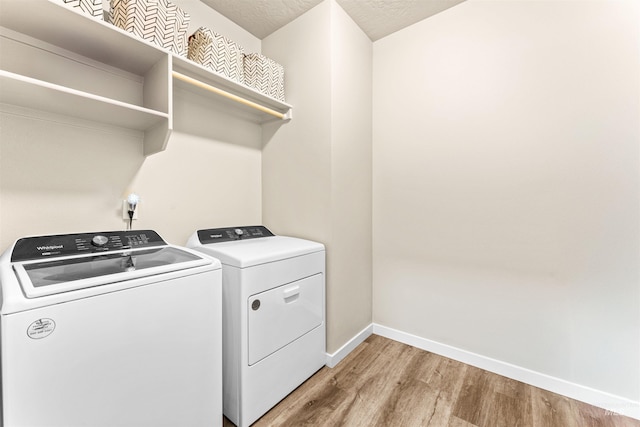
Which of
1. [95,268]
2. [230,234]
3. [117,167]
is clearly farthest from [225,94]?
[95,268]

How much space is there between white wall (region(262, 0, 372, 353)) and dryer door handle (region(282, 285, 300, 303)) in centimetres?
35

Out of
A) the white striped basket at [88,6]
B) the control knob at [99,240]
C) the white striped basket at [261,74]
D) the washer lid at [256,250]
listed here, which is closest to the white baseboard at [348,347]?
the washer lid at [256,250]

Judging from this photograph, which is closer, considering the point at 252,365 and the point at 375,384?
the point at 252,365

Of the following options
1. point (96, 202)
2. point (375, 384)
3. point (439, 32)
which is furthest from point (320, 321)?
point (439, 32)

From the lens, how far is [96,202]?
1.39 meters

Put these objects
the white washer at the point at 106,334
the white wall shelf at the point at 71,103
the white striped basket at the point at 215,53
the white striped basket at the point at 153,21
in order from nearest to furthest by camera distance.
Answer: the white washer at the point at 106,334 < the white wall shelf at the point at 71,103 < the white striped basket at the point at 153,21 < the white striped basket at the point at 215,53

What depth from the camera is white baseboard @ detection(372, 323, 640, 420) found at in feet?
4.58

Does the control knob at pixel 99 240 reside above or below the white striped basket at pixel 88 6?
below

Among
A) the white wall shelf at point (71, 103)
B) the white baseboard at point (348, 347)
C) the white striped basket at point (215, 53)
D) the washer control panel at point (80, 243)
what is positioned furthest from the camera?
the white baseboard at point (348, 347)

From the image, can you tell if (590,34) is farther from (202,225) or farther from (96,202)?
(96,202)

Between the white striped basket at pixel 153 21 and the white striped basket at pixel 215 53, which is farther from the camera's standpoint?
the white striped basket at pixel 215 53

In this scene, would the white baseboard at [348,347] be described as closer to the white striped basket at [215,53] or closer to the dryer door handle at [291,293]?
the dryer door handle at [291,293]

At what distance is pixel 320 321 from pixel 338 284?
11.3 inches

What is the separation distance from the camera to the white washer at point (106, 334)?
75 centimetres
